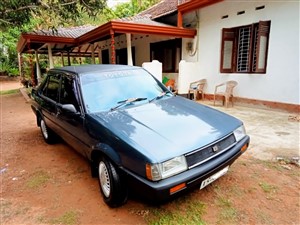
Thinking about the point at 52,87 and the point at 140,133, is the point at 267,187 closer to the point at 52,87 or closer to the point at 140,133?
the point at 140,133

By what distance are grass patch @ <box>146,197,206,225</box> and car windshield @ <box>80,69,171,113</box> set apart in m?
1.41

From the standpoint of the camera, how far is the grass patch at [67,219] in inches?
94.7

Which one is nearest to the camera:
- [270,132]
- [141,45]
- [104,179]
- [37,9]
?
[104,179]

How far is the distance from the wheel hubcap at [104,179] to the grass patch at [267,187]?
1.95 meters

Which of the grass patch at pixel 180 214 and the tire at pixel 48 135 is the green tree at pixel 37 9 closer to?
the tire at pixel 48 135

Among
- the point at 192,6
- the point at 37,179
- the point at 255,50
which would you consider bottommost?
the point at 37,179

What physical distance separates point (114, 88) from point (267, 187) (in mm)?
2454

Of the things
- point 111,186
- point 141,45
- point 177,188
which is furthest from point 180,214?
point 141,45

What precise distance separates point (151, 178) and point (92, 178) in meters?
1.55

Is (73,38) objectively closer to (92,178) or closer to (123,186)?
(92,178)

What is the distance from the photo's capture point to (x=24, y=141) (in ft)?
17.1

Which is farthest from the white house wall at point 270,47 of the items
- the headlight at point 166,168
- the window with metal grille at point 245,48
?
the headlight at point 166,168

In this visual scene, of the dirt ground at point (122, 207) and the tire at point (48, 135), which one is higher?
the tire at point (48, 135)

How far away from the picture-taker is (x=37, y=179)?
3373 millimetres
